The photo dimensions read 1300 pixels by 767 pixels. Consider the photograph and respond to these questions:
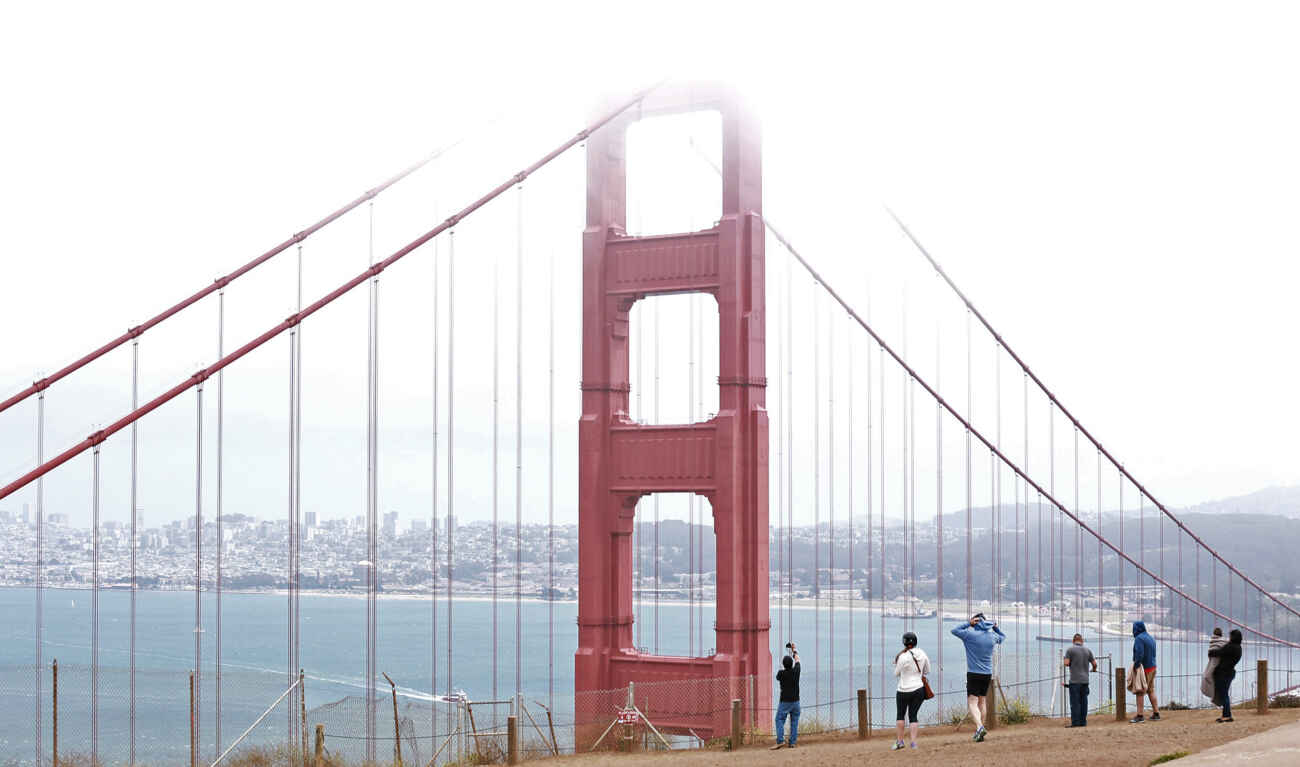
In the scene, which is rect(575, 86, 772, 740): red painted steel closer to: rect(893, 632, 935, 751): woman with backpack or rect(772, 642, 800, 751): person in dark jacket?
rect(772, 642, 800, 751): person in dark jacket

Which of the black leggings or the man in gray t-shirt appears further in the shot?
the man in gray t-shirt

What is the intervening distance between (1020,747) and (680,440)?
409 inches

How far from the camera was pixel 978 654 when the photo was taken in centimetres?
1855

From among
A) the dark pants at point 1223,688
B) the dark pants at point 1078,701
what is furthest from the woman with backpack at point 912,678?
the dark pants at point 1223,688

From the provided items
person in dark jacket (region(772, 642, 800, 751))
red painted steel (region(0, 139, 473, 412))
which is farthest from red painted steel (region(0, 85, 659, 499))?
person in dark jacket (region(772, 642, 800, 751))

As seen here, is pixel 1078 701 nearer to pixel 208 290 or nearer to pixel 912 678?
pixel 912 678

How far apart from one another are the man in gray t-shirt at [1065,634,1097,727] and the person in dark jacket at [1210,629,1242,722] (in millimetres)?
1565

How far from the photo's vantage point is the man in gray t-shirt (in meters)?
20.5

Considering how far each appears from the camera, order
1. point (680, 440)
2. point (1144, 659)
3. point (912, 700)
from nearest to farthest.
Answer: point (912, 700) → point (1144, 659) → point (680, 440)

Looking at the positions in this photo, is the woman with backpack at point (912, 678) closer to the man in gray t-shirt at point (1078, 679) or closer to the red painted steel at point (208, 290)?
the man in gray t-shirt at point (1078, 679)

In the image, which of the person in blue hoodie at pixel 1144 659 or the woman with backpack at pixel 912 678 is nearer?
the woman with backpack at pixel 912 678

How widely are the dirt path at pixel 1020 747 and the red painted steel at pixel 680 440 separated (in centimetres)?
388

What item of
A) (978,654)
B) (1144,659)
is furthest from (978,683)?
(1144,659)

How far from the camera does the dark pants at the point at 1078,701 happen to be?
67.9ft
